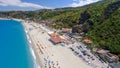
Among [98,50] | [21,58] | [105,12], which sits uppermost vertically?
[105,12]

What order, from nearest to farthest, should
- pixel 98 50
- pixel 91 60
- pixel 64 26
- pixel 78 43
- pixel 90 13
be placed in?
1. pixel 91 60
2. pixel 98 50
3. pixel 78 43
4. pixel 90 13
5. pixel 64 26

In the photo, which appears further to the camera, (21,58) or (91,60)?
(21,58)

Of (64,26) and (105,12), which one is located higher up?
(105,12)

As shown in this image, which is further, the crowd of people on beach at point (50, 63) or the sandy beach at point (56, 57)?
the sandy beach at point (56, 57)

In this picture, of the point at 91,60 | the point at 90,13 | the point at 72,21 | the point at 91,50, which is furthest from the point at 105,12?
the point at 91,60

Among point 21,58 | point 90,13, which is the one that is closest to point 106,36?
point 21,58

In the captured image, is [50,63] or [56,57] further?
[56,57]

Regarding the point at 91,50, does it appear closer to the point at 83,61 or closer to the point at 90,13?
the point at 83,61

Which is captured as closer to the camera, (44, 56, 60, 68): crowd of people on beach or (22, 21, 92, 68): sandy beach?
(44, 56, 60, 68): crowd of people on beach

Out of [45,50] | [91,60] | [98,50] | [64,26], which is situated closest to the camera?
[91,60]

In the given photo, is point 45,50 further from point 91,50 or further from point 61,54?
point 91,50
